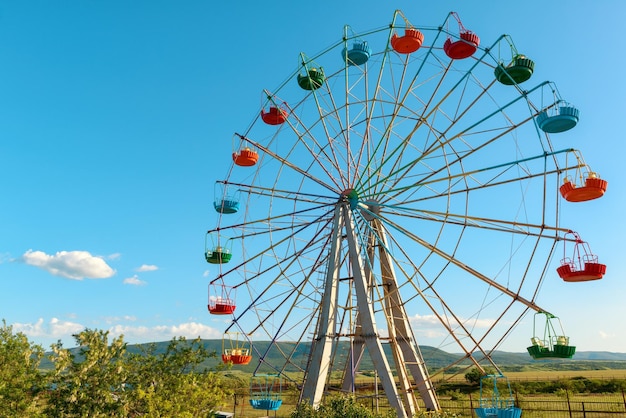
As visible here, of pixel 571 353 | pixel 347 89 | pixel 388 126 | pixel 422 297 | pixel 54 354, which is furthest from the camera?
pixel 347 89

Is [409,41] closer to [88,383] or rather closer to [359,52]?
[359,52]

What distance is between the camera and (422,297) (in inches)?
768

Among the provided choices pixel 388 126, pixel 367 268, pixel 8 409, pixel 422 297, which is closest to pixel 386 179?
pixel 388 126

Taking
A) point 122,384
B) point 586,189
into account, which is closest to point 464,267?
point 586,189

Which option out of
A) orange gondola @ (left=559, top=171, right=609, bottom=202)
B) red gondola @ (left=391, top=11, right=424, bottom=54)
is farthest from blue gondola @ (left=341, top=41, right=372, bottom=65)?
orange gondola @ (left=559, top=171, right=609, bottom=202)

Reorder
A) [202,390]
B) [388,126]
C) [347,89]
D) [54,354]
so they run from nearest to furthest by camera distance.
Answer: [54,354], [202,390], [388,126], [347,89]

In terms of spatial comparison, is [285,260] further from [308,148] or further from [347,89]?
[347,89]

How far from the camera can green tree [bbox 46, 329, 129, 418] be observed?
12727 millimetres

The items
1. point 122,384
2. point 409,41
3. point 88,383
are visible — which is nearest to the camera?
point 88,383

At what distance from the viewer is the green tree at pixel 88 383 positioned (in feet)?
41.8

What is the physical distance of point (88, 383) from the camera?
13047 mm

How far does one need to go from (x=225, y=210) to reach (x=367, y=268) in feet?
23.2

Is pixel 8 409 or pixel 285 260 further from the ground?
pixel 285 260

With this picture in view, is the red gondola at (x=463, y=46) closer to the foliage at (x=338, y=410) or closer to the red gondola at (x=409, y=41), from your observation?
the red gondola at (x=409, y=41)
